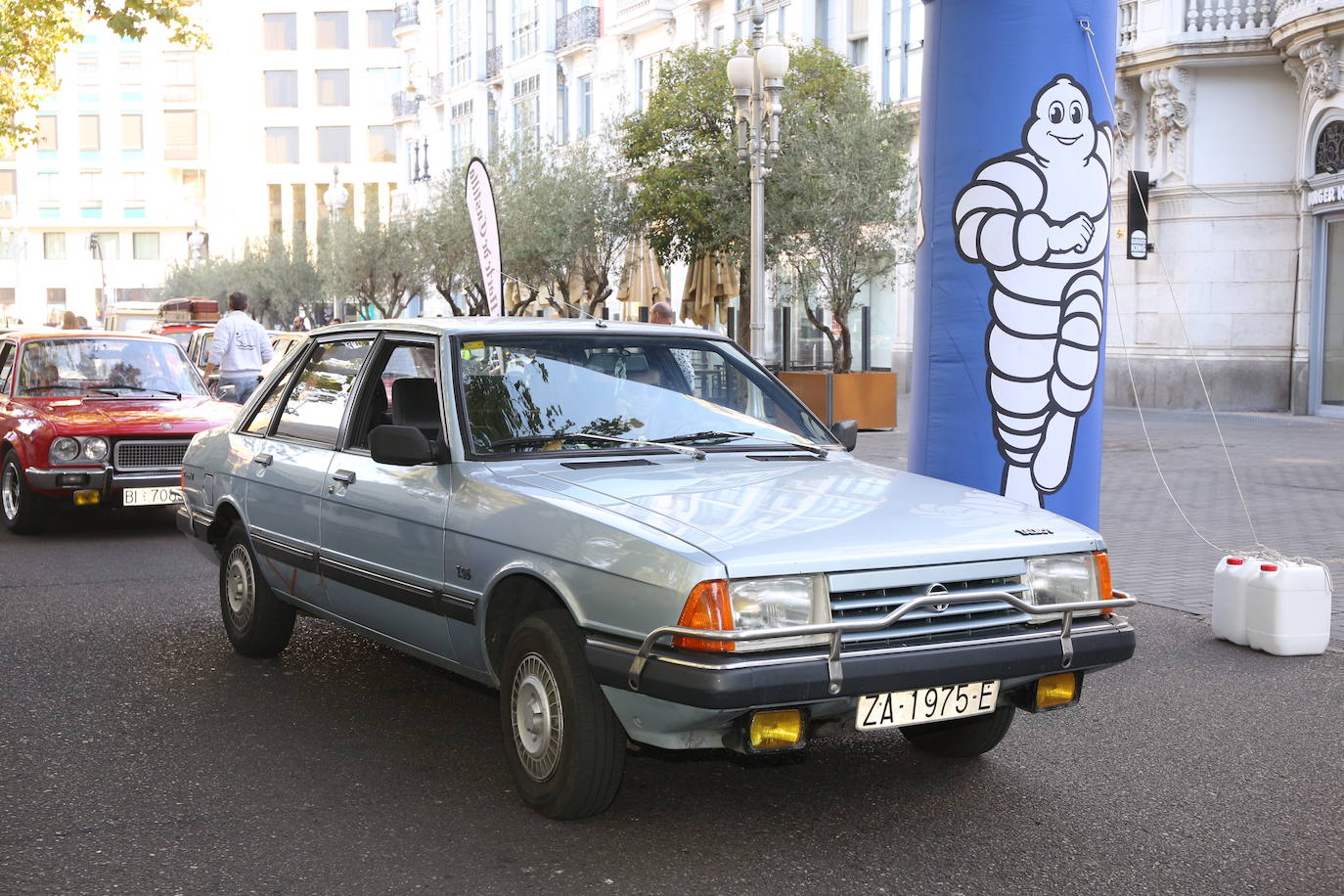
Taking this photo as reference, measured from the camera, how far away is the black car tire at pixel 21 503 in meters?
11.4

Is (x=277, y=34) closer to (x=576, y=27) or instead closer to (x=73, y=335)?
(x=576, y=27)

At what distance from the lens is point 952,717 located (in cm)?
442

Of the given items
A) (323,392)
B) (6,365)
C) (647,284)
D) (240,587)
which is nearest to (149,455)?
(6,365)

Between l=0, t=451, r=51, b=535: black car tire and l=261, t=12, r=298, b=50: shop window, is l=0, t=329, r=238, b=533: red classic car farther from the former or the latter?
l=261, t=12, r=298, b=50: shop window

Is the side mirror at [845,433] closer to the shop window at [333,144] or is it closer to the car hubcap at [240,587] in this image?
the car hubcap at [240,587]

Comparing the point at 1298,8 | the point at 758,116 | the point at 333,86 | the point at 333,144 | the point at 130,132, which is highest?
the point at 333,86

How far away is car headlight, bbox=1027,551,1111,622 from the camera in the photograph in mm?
4562

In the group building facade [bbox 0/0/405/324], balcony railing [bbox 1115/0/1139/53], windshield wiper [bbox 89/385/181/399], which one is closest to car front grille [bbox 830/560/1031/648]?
windshield wiper [bbox 89/385/181/399]

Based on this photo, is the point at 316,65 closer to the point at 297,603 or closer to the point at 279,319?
the point at 279,319

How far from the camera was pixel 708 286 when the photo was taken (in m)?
A: 27.9

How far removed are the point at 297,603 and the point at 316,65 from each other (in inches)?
3623

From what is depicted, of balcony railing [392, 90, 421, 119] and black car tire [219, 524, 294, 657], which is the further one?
balcony railing [392, 90, 421, 119]

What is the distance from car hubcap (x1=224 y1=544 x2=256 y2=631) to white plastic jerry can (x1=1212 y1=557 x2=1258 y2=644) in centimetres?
461

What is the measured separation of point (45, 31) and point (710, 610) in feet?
73.0
